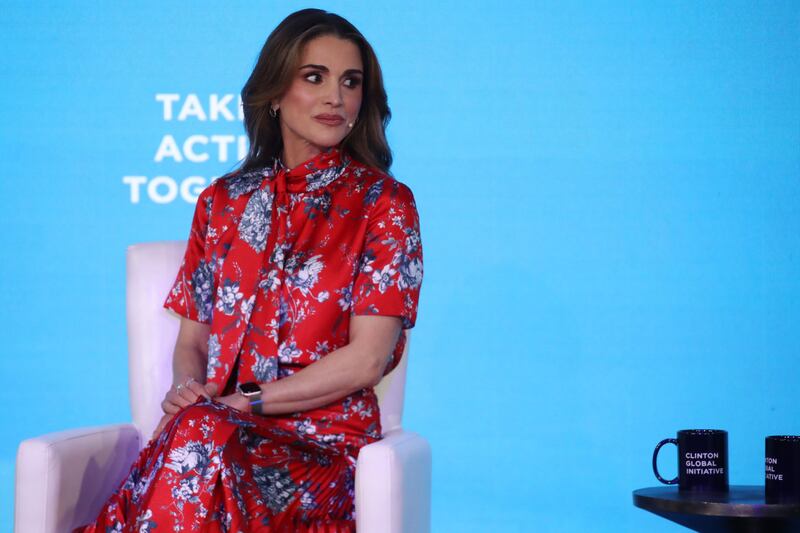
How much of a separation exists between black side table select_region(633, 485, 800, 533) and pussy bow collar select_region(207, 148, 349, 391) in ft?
2.59

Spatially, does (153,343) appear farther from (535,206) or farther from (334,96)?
(535,206)

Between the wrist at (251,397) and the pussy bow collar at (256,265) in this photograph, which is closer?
the wrist at (251,397)

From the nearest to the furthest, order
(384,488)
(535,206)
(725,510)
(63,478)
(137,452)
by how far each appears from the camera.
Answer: (725,510) < (384,488) < (63,478) < (137,452) < (535,206)

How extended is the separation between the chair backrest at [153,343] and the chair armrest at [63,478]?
170mm

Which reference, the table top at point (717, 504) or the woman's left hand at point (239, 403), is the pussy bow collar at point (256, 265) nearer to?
the woman's left hand at point (239, 403)

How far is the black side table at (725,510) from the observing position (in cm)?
176

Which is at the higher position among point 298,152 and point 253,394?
point 298,152

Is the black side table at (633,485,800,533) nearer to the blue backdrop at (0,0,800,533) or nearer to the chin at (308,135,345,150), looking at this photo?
the chin at (308,135,345,150)

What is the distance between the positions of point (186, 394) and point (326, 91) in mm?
666

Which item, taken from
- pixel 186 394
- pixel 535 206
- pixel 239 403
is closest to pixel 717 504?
pixel 239 403

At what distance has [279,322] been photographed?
7.57 ft

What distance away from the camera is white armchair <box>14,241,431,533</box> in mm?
1960

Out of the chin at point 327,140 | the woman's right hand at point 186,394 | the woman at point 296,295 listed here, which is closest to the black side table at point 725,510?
the woman at point 296,295

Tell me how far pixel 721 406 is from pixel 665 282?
0.38 m
